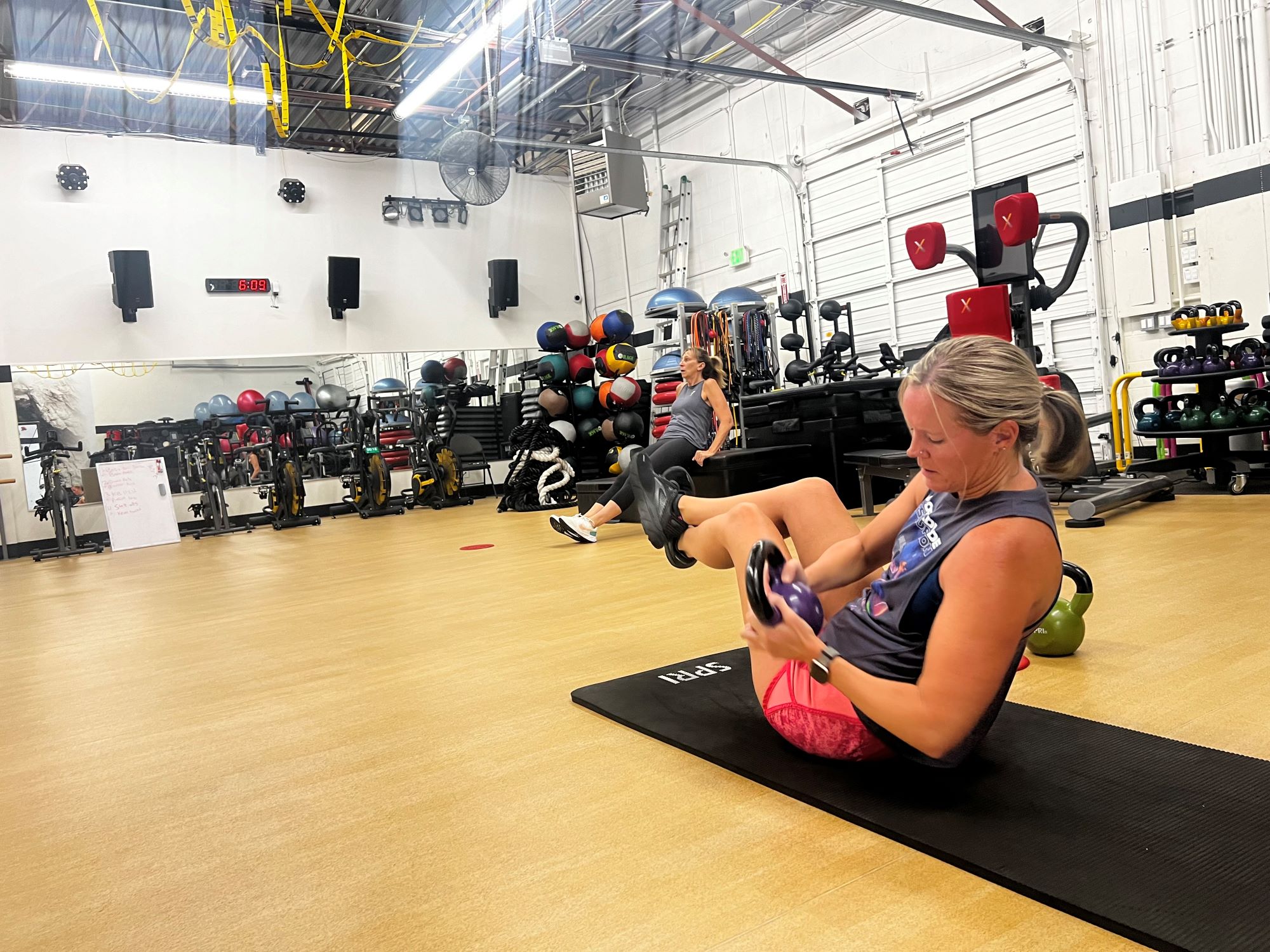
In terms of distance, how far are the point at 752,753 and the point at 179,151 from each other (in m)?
11.3

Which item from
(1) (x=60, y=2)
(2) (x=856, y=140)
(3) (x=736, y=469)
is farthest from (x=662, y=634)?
(1) (x=60, y=2)

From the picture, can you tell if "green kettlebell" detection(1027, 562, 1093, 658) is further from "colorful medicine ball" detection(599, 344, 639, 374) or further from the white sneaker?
"colorful medicine ball" detection(599, 344, 639, 374)

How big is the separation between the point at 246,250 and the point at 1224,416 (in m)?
10.2

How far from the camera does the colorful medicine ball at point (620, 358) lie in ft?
31.3

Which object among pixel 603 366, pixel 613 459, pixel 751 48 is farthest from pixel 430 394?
pixel 751 48

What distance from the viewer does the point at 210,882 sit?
1563 mm

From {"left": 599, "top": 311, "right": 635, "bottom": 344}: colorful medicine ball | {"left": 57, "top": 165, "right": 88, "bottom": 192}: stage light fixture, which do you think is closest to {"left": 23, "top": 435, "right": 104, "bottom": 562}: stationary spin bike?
{"left": 57, "top": 165, "right": 88, "bottom": 192}: stage light fixture

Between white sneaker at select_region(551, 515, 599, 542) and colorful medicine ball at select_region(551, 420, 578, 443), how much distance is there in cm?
386

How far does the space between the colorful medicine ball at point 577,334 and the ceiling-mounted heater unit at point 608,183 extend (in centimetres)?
125

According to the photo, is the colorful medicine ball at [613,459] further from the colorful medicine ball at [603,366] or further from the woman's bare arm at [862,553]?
the woman's bare arm at [862,553]

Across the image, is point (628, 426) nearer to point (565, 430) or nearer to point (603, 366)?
point (565, 430)

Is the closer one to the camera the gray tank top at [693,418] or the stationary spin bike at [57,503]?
the gray tank top at [693,418]

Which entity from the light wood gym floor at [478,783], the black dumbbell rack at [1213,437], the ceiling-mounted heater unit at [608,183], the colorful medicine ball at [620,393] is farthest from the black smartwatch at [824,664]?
the ceiling-mounted heater unit at [608,183]

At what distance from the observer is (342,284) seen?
11.3 meters
